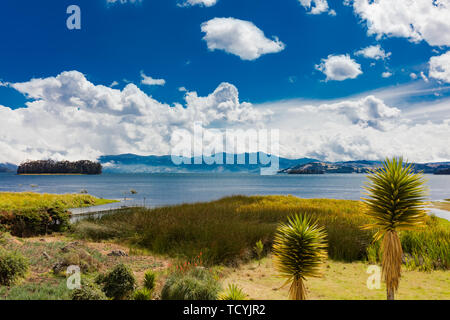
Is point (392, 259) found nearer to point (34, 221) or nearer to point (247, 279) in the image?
point (247, 279)

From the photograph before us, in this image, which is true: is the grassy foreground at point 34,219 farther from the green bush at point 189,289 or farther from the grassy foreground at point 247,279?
the green bush at point 189,289

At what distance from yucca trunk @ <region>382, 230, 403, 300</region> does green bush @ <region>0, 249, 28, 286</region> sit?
299 inches

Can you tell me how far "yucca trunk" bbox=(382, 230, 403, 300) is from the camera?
470cm

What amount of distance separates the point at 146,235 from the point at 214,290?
6767 millimetres

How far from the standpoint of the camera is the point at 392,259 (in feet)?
15.4

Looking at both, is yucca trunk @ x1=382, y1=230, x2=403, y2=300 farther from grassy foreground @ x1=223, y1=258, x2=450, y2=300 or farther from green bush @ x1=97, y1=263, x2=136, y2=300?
green bush @ x1=97, y1=263, x2=136, y2=300

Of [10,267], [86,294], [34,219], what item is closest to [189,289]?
[86,294]

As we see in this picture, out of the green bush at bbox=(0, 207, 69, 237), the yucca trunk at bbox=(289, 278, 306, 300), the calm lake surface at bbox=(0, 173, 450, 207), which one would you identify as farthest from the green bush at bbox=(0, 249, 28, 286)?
the calm lake surface at bbox=(0, 173, 450, 207)

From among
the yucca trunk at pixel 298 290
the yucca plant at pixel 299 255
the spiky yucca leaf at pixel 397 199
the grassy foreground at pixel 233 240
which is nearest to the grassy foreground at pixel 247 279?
the grassy foreground at pixel 233 240

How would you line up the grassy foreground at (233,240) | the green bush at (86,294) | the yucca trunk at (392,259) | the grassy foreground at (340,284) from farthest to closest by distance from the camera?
the grassy foreground at (233,240) < the grassy foreground at (340,284) < the green bush at (86,294) < the yucca trunk at (392,259)

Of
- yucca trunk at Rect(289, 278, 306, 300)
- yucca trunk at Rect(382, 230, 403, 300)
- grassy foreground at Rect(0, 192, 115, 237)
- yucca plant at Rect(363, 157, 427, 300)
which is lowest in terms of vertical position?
grassy foreground at Rect(0, 192, 115, 237)

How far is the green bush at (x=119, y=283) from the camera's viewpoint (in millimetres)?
6335

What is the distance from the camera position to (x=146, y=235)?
12.2 meters
